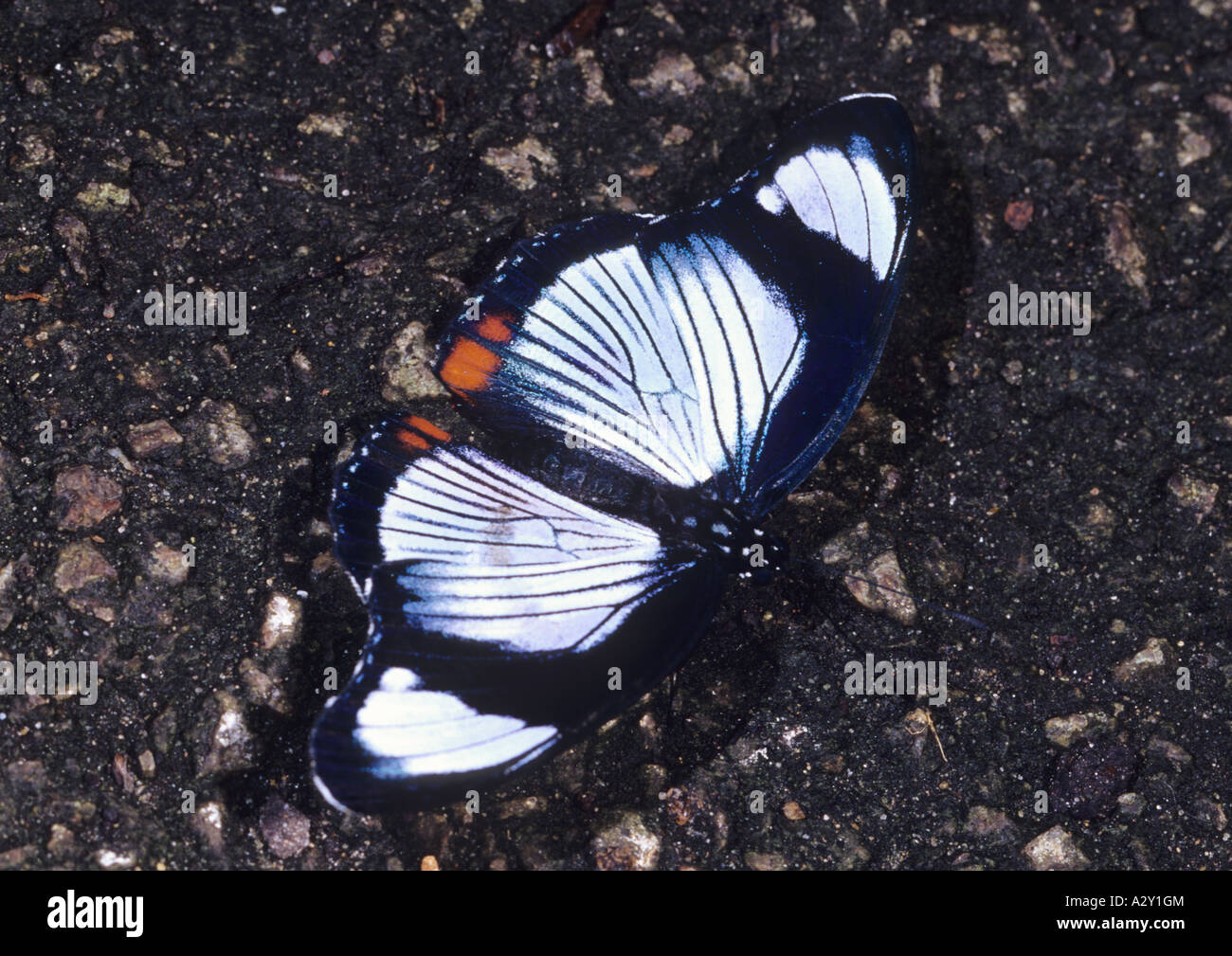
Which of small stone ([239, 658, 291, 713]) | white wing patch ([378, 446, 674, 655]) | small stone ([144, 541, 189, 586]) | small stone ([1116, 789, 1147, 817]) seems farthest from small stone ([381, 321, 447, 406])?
small stone ([1116, 789, 1147, 817])

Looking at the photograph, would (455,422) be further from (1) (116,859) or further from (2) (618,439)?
(1) (116,859)

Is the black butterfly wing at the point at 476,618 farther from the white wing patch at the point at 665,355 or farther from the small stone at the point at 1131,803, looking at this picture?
the small stone at the point at 1131,803

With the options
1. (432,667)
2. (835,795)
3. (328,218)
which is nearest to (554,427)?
(432,667)

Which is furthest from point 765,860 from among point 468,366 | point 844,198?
point 844,198

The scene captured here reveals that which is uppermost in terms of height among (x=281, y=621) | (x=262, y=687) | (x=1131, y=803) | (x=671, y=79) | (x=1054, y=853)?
(x=671, y=79)

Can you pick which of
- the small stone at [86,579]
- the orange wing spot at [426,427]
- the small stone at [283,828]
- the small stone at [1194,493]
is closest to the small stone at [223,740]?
the small stone at [283,828]

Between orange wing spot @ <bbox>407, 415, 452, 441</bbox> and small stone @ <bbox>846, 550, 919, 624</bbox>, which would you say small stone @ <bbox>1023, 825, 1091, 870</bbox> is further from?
orange wing spot @ <bbox>407, 415, 452, 441</bbox>

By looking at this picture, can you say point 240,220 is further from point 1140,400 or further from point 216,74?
point 1140,400

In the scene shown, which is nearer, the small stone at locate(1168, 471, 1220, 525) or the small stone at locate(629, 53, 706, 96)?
the small stone at locate(1168, 471, 1220, 525)
